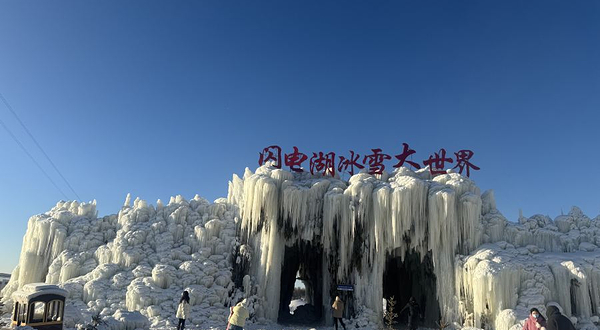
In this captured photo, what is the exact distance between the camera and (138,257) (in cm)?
1991

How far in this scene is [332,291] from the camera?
814 inches

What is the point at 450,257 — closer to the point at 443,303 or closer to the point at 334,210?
the point at 443,303

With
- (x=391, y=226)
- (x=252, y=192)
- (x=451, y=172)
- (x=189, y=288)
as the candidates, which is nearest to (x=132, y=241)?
(x=189, y=288)

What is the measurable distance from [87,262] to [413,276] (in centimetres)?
1776

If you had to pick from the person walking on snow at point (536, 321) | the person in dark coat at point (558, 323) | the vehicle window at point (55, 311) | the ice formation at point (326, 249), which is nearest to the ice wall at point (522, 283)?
the ice formation at point (326, 249)

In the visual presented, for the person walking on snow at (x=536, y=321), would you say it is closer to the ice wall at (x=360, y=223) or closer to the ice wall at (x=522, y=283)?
the ice wall at (x=522, y=283)

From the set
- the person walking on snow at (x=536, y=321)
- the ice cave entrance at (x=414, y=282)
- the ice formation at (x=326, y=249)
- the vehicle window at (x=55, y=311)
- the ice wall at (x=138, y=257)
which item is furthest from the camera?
the ice cave entrance at (x=414, y=282)

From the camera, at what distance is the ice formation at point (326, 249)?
16.8 metres

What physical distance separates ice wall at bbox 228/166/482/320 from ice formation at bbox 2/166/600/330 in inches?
2.2

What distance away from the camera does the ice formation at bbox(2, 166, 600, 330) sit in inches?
661

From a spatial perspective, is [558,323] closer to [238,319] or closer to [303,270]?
[238,319]

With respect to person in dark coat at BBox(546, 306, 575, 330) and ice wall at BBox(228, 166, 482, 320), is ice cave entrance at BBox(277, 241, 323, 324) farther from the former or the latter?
person in dark coat at BBox(546, 306, 575, 330)

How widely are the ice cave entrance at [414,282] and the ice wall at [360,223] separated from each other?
4.97 ft

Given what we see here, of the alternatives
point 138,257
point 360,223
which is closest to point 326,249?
point 360,223
